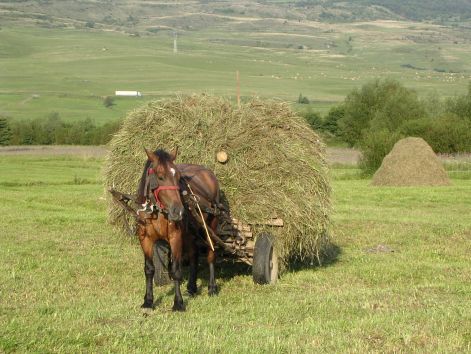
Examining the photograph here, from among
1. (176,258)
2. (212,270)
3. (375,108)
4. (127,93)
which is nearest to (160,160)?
(176,258)

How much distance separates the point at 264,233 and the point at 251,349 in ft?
17.2

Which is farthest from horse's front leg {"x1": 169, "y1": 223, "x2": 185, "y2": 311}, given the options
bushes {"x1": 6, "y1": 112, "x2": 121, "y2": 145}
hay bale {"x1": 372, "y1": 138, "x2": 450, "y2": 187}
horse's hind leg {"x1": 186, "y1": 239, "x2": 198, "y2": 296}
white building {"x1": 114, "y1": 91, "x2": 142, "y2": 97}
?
white building {"x1": 114, "y1": 91, "x2": 142, "y2": 97}

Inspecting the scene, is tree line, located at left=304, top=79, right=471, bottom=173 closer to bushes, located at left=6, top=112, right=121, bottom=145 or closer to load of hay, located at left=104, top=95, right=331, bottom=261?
bushes, located at left=6, top=112, right=121, bottom=145

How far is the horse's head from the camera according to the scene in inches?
416

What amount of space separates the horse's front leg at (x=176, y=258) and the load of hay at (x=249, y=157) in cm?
255

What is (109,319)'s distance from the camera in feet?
31.3

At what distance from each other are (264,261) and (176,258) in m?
2.37

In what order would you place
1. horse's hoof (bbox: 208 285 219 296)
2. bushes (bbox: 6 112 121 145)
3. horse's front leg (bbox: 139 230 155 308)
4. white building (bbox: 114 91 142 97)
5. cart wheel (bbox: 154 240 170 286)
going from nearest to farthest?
horse's front leg (bbox: 139 230 155 308), horse's hoof (bbox: 208 285 219 296), cart wheel (bbox: 154 240 170 286), bushes (bbox: 6 112 121 145), white building (bbox: 114 91 142 97)

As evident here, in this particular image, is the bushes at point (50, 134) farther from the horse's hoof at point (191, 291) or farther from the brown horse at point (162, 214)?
the brown horse at point (162, 214)

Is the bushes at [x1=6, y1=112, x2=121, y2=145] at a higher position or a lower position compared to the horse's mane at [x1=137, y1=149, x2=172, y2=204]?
lower

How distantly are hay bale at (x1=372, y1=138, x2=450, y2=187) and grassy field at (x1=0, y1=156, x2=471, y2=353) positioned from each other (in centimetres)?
1348

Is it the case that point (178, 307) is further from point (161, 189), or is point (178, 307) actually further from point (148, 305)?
point (161, 189)

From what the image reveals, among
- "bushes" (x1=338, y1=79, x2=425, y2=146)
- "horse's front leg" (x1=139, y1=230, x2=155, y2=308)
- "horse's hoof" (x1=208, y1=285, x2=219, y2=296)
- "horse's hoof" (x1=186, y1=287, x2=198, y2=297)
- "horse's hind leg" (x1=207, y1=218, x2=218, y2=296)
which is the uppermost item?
"horse's front leg" (x1=139, y1=230, x2=155, y2=308)

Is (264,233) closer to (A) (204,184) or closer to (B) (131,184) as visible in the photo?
(A) (204,184)
